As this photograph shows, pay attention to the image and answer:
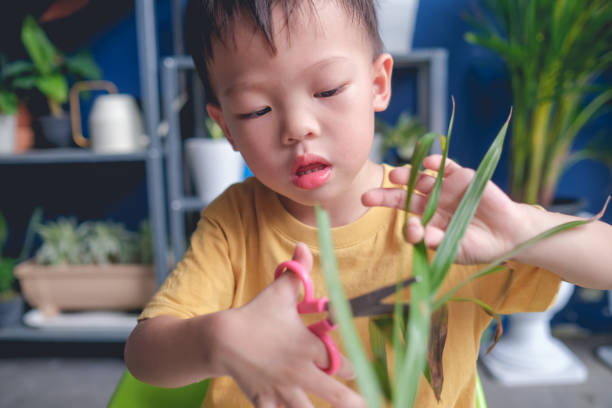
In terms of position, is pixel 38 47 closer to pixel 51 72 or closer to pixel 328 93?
pixel 51 72

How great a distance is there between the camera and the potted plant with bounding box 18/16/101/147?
171 centimetres

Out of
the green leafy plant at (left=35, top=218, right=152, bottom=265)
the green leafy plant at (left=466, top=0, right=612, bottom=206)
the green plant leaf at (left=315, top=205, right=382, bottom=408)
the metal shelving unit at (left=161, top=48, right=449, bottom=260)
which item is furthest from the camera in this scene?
the green leafy plant at (left=35, top=218, right=152, bottom=265)

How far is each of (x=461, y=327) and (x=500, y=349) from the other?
1139mm

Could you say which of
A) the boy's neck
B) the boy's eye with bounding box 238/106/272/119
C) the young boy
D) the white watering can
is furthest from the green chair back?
the white watering can

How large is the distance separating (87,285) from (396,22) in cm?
142

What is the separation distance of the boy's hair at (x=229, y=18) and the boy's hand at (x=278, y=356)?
280 mm

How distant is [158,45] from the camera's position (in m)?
1.91

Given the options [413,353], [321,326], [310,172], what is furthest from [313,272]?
[413,353]

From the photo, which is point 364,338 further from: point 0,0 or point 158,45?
point 0,0

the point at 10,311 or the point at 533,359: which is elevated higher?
the point at 533,359

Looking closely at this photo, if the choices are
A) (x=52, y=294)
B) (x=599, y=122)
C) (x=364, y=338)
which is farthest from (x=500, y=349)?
(x=52, y=294)

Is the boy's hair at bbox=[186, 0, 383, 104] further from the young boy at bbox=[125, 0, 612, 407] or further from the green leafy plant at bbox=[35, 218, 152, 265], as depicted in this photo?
the green leafy plant at bbox=[35, 218, 152, 265]

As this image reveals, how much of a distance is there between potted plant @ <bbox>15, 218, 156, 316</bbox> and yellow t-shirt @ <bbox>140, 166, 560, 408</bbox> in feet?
3.79

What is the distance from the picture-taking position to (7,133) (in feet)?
5.74
